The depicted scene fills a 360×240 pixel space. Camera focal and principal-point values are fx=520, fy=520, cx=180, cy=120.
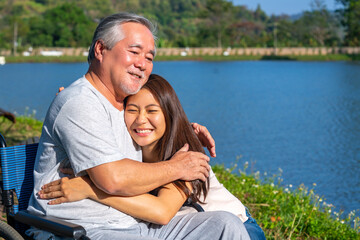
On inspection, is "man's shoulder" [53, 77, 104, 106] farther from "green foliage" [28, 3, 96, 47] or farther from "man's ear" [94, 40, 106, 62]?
"green foliage" [28, 3, 96, 47]

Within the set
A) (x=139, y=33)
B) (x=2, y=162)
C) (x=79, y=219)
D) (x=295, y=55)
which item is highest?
(x=139, y=33)

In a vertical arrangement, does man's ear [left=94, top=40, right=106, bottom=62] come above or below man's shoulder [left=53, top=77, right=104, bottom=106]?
above

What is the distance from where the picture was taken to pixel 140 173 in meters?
2.24

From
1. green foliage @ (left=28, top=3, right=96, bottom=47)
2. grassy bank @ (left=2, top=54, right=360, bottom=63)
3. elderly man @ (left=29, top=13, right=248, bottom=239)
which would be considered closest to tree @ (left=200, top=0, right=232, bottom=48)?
grassy bank @ (left=2, top=54, right=360, bottom=63)

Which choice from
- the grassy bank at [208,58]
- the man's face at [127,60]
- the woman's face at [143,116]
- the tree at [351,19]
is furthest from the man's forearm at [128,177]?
the tree at [351,19]

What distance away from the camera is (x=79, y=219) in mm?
2295

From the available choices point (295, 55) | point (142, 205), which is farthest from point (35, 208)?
point (295, 55)

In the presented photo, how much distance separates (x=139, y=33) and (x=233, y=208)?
1027 millimetres

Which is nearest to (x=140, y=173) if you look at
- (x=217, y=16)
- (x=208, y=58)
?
(x=208, y=58)

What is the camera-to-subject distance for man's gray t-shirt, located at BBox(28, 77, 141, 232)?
2.17m

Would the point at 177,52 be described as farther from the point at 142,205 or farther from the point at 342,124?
the point at 142,205

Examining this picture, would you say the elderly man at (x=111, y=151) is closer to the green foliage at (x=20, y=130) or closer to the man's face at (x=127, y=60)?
the man's face at (x=127, y=60)

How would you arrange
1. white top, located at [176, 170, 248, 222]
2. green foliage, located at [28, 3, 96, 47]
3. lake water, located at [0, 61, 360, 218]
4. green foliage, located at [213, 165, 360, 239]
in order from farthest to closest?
green foliage, located at [28, 3, 96, 47] → lake water, located at [0, 61, 360, 218] → green foliage, located at [213, 165, 360, 239] → white top, located at [176, 170, 248, 222]

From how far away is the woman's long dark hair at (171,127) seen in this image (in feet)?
8.52
